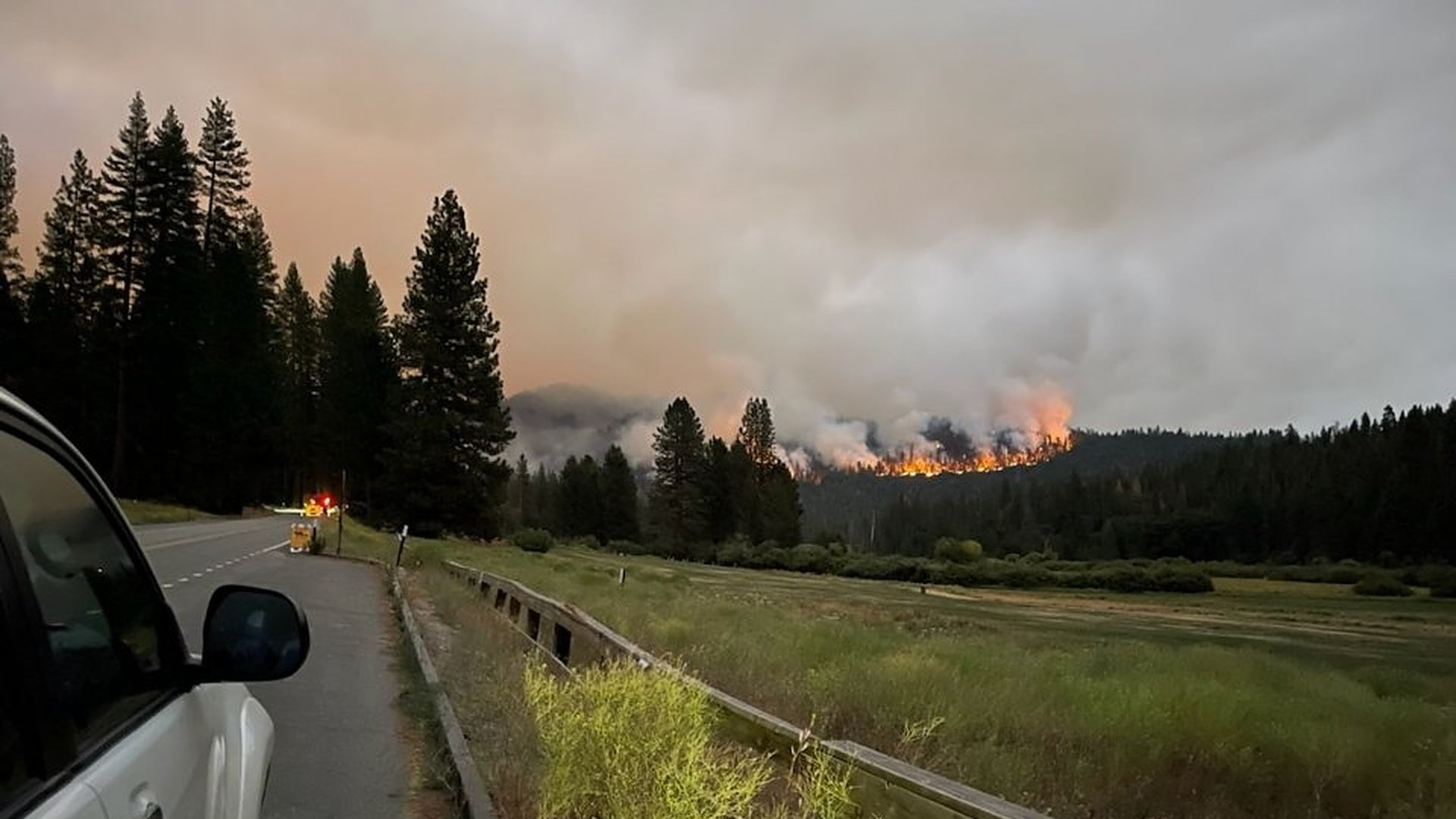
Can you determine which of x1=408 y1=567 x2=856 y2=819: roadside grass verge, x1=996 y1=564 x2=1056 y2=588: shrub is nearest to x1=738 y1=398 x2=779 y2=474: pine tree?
x1=996 y1=564 x2=1056 y2=588: shrub

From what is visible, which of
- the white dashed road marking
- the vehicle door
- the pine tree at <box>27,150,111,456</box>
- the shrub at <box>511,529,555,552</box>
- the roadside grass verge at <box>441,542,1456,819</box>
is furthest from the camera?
the shrub at <box>511,529,555,552</box>

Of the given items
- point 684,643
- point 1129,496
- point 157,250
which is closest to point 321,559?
point 684,643

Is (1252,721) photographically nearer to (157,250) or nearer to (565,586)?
(565,586)

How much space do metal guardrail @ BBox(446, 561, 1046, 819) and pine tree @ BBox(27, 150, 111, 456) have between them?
45445 mm

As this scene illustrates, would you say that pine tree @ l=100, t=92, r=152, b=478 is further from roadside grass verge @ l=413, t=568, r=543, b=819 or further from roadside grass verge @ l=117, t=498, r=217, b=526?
roadside grass verge @ l=413, t=568, r=543, b=819

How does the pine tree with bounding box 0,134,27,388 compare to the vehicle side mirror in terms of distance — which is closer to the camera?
the vehicle side mirror

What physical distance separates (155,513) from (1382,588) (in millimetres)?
78175

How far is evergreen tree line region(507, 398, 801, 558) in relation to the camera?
124 metres

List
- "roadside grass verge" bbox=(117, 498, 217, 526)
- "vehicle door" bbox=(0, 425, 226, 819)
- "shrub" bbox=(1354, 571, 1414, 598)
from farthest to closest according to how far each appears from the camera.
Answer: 1. "shrub" bbox=(1354, 571, 1414, 598)
2. "roadside grass verge" bbox=(117, 498, 217, 526)
3. "vehicle door" bbox=(0, 425, 226, 819)

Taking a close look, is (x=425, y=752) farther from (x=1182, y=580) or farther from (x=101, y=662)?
(x=1182, y=580)

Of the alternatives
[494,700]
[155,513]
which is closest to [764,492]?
[155,513]

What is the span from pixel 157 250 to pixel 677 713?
60215 millimetres

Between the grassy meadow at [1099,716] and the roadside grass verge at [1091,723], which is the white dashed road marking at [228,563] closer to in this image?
the grassy meadow at [1099,716]

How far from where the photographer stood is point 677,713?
526 centimetres
